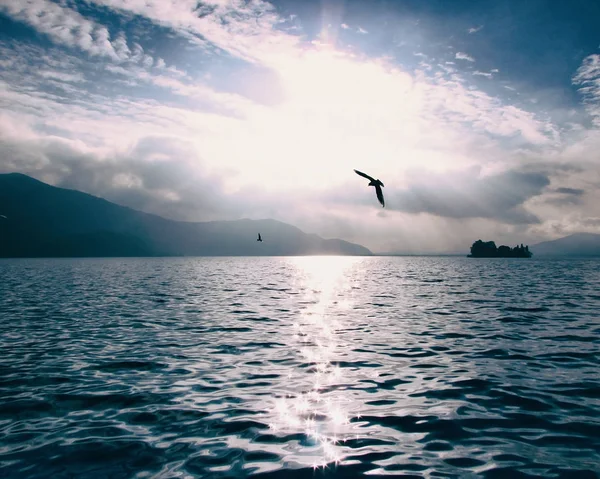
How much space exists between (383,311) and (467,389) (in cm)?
1940

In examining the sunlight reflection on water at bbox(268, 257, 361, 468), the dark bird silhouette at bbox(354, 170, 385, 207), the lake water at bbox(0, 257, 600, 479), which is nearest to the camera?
the lake water at bbox(0, 257, 600, 479)

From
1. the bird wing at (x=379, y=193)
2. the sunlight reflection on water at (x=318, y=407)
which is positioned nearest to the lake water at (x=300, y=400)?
the sunlight reflection on water at (x=318, y=407)

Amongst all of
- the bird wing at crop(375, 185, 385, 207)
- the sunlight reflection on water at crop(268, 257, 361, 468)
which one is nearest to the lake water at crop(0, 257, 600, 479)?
the sunlight reflection on water at crop(268, 257, 361, 468)

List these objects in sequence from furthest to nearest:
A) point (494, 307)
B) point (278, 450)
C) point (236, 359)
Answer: point (494, 307) → point (236, 359) → point (278, 450)

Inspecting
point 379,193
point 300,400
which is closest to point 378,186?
point 379,193

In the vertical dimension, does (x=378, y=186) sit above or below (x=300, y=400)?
above

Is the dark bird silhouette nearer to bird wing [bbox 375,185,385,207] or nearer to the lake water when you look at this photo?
bird wing [bbox 375,185,385,207]

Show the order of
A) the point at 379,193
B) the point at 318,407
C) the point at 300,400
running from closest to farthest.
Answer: the point at 318,407, the point at 300,400, the point at 379,193

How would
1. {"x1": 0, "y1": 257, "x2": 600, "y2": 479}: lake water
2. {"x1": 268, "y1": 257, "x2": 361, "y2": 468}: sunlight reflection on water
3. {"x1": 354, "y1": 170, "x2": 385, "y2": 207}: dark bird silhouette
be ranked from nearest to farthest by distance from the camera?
{"x1": 0, "y1": 257, "x2": 600, "y2": 479}: lake water, {"x1": 268, "y1": 257, "x2": 361, "y2": 468}: sunlight reflection on water, {"x1": 354, "y1": 170, "x2": 385, "y2": 207}: dark bird silhouette

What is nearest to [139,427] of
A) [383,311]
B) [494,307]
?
[383,311]

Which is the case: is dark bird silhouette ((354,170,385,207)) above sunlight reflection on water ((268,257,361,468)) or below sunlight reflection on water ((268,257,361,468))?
above

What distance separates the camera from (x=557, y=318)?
2833 cm

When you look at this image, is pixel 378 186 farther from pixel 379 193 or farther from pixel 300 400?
pixel 300 400

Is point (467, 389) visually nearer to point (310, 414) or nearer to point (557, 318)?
point (310, 414)
